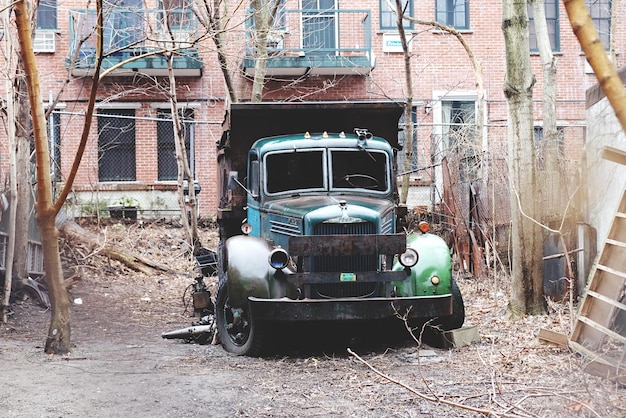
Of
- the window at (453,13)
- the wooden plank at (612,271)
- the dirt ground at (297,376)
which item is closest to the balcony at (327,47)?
the window at (453,13)

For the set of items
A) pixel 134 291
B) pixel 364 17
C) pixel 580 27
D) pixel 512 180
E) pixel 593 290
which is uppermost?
pixel 364 17

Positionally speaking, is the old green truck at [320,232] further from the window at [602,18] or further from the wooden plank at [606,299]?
the window at [602,18]

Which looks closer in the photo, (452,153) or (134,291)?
(134,291)

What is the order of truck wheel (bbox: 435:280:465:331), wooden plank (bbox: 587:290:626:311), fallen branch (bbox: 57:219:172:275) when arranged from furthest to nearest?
1. fallen branch (bbox: 57:219:172:275)
2. truck wheel (bbox: 435:280:465:331)
3. wooden plank (bbox: 587:290:626:311)

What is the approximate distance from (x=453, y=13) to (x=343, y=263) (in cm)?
1640

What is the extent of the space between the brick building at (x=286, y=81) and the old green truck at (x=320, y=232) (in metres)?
10.2

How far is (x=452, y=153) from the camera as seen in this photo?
15516 millimetres

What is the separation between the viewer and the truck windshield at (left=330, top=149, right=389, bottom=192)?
30.9 feet

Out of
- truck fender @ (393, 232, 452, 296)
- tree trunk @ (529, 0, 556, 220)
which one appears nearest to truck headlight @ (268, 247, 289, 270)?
truck fender @ (393, 232, 452, 296)

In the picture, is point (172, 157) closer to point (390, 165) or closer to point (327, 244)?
point (390, 165)

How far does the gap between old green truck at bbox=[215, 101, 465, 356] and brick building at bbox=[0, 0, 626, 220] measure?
10183 mm

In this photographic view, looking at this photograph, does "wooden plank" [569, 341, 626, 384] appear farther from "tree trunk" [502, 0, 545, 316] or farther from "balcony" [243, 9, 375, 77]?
"balcony" [243, 9, 375, 77]

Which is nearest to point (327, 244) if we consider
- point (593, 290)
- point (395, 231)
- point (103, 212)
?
point (395, 231)

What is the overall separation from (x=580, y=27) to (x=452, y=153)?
13.4 metres
